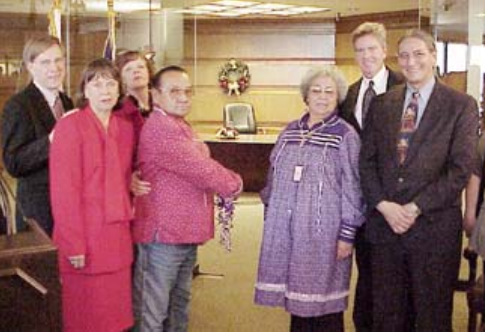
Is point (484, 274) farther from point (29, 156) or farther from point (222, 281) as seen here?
point (222, 281)

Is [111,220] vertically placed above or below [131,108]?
below

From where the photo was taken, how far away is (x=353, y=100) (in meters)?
3.42

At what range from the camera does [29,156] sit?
2.82 meters

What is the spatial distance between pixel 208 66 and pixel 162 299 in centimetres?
948

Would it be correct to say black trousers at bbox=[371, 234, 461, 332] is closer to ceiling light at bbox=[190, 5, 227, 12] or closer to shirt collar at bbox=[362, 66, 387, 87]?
shirt collar at bbox=[362, 66, 387, 87]

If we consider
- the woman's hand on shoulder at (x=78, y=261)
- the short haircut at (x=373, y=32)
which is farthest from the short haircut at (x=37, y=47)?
the short haircut at (x=373, y=32)

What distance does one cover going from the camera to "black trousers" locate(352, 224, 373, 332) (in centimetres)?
340

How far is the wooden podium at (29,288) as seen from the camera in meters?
1.59

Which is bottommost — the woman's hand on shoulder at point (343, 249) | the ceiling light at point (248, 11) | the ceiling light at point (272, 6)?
the woman's hand on shoulder at point (343, 249)

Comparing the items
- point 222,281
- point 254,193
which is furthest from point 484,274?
point 254,193

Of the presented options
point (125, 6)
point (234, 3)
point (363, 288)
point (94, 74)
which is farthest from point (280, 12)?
point (94, 74)

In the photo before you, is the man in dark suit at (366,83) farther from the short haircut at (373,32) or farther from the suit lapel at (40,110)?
the suit lapel at (40,110)

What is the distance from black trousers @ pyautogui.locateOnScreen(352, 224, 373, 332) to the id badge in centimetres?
53

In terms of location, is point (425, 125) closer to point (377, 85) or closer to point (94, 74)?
point (377, 85)
